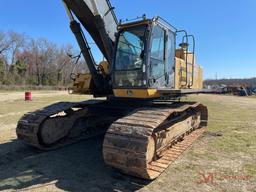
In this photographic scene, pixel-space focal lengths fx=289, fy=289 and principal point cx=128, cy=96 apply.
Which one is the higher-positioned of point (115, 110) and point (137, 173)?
point (115, 110)

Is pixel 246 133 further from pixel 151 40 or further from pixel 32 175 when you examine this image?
pixel 32 175

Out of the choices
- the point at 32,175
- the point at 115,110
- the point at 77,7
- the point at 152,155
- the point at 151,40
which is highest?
the point at 77,7

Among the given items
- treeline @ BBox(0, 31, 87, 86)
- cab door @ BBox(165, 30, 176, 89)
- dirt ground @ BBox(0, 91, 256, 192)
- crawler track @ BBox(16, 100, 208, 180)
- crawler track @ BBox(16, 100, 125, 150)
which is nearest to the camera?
dirt ground @ BBox(0, 91, 256, 192)

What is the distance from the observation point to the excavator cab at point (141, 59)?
20.2 feet

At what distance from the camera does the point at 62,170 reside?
5.59 meters

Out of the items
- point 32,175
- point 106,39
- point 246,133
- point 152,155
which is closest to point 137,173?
point 152,155

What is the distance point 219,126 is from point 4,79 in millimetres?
51662

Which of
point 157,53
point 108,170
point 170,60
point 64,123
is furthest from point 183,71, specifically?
point 108,170

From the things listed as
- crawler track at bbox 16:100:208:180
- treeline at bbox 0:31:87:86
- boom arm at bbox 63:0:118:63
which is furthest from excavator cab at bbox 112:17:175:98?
treeline at bbox 0:31:87:86

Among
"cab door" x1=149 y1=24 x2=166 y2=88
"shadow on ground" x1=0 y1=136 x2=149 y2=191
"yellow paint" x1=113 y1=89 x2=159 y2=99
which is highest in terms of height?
"cab door" x1=149 y1=24 x2=166 y2=88

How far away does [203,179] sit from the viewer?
514 centimetres

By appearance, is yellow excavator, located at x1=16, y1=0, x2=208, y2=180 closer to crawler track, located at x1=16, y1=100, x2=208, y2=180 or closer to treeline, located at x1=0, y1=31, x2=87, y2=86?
crawler track, located at x1=16, y1=100, x2=208, y2=180

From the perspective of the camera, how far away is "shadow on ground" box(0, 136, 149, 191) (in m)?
4.87

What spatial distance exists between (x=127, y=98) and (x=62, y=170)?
8.22 feet
